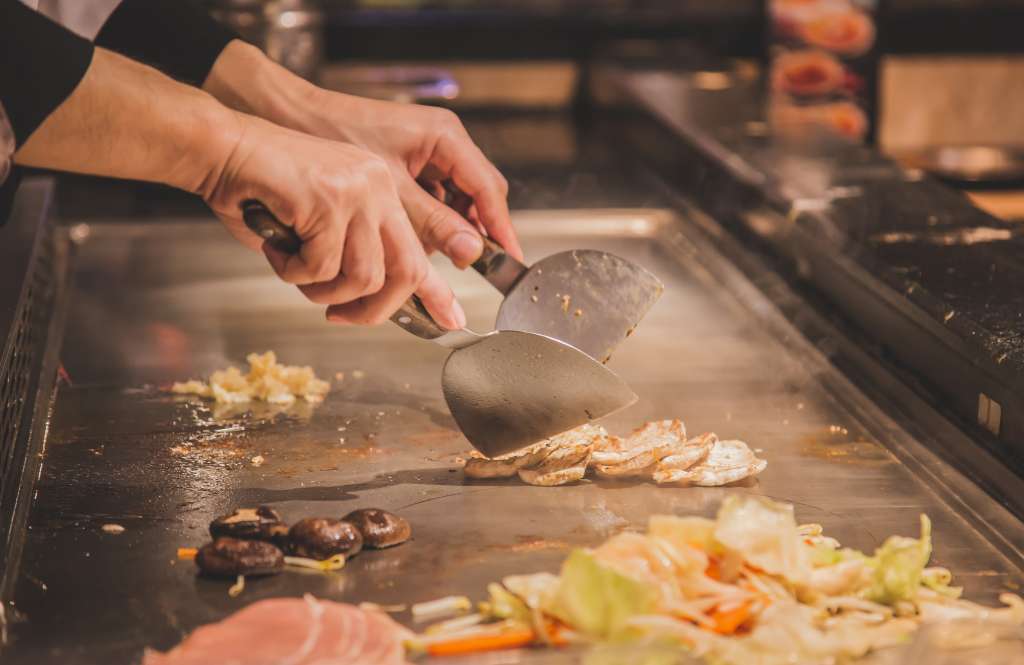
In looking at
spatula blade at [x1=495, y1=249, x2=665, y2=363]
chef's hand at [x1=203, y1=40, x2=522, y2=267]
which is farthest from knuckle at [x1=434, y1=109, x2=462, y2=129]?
spatula blade at [x1=495, y1=249, x2=665, y2=363]

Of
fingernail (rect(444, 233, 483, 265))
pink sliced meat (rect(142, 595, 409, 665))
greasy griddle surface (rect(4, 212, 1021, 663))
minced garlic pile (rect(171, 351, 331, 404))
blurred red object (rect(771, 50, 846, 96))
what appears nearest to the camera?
pink sliced meat (rect(142, 595, 409, 665))

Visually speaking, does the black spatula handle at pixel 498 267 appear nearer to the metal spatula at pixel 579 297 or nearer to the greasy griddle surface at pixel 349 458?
the metal spatula at pixel 579 297

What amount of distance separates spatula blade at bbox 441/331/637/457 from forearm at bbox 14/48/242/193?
51cm

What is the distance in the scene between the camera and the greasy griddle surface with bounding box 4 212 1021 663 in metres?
1.64

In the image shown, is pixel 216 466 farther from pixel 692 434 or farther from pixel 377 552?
pixel 692 434

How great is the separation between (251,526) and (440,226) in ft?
2.04

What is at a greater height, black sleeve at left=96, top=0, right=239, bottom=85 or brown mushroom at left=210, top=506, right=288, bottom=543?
black sleeve at left=96, top=0, right=239, bottom=85

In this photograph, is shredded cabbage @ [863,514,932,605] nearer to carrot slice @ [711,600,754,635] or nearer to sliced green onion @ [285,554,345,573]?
carrot slice @ [711,600,754,635]

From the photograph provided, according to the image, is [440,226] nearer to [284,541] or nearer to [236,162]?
[236,162]

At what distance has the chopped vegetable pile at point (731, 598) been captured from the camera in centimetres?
140

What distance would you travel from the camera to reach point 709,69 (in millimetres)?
5102

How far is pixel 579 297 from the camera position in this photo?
2242mm

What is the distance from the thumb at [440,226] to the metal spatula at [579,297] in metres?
0.12

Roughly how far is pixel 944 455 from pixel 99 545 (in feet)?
4.07
